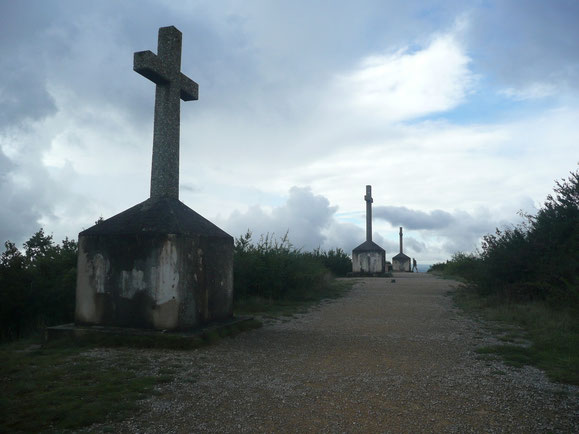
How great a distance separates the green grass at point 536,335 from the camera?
5758mm

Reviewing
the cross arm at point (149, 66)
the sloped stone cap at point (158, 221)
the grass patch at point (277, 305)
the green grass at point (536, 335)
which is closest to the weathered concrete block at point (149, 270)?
the sloped stone cap at point (158, 221)

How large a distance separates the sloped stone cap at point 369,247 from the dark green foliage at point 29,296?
21089 millimetres

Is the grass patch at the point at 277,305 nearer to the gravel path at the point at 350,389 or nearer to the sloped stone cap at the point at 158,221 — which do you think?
the gravel path at the point at 350,389

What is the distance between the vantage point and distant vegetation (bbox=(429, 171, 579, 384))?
798 centimetres

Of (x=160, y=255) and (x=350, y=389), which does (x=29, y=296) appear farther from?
(x=350, y=389)

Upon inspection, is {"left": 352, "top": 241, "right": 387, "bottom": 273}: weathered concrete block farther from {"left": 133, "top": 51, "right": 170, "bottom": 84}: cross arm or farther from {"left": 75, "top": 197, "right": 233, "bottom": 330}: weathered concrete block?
A: {"left": 133, "top": 51, "right": 170, "bottom": 84}: cross arm

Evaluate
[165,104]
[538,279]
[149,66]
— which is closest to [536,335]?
[538,279]

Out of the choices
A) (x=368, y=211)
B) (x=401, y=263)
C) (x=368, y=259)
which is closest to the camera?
(x=368, y=259)

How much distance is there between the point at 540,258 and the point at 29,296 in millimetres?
12940

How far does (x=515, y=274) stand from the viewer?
12.9 meters

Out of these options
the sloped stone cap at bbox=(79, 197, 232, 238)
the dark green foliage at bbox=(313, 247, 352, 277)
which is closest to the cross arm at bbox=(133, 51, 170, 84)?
the sloped stone cap at bbox=(79, 197, 232, 238)

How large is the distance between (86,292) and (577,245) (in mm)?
10708

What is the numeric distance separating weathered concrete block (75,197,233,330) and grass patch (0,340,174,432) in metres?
1.06

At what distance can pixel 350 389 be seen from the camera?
478cm
